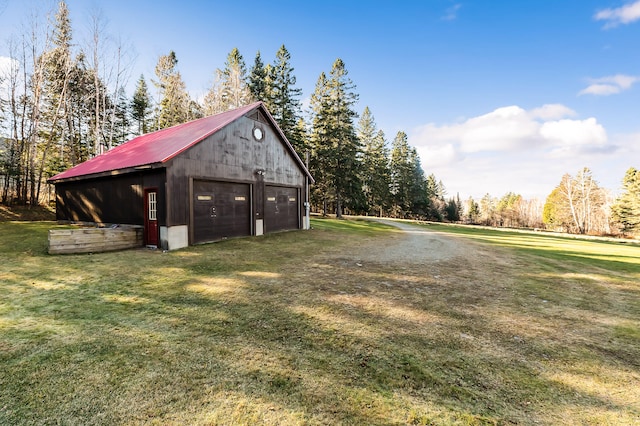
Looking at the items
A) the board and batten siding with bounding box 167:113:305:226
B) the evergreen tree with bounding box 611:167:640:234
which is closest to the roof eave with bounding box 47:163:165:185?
the board and batten siding with bounding box 167:113:305:226

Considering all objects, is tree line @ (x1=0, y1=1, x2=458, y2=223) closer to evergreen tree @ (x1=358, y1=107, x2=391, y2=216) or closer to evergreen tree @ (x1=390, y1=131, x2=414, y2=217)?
evergreen tree @ (x1=358, y1=107, x2=391, y2=216)

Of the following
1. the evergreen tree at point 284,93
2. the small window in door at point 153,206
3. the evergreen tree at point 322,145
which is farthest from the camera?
the evergreen tree at point 284,93

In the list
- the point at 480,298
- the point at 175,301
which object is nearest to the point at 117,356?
the point at 175,301

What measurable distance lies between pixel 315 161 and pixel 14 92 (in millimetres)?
25769

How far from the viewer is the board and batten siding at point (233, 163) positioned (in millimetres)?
10602

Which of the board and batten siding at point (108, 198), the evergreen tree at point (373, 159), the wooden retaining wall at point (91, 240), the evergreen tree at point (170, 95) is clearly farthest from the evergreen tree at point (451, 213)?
the wooden retaining wall at point (91, 240)

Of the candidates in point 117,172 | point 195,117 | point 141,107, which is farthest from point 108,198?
point 141,107

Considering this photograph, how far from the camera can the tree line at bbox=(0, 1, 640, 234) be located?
67.5 feet

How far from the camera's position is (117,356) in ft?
10.1

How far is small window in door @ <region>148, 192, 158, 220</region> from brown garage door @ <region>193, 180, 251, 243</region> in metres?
1.40

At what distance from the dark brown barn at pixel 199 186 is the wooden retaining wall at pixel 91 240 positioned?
0.72 m

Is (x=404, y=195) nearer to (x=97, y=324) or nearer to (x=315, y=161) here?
(x=315, y=161)

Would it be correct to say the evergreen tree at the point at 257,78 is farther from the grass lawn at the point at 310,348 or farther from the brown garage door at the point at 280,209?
the grass lawn at the point at 310,348

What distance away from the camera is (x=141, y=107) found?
32.2 meters
